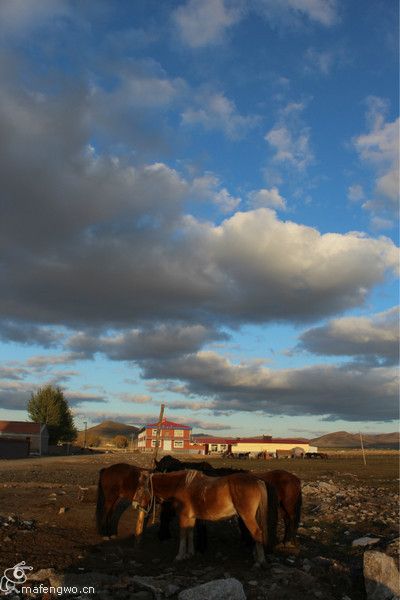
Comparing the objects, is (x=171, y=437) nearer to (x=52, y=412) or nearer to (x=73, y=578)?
(x=52, y=412)

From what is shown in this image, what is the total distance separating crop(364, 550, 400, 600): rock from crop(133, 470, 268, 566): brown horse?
1.86 meters

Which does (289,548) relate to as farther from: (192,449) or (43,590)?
(192,449)

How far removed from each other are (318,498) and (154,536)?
10507mm

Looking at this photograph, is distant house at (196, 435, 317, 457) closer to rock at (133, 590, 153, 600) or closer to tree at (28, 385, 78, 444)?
tree at (28, 385, 78, 444)

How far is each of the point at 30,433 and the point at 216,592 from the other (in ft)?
239

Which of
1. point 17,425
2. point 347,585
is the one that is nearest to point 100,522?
point 347,585

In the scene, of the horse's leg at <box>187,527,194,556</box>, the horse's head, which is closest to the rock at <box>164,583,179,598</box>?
the horse's leg at <box>187,527,194,556</box>

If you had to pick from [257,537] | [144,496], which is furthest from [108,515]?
[257,537]

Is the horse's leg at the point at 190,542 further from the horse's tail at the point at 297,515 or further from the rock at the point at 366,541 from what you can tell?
the rock at the point at 366,541

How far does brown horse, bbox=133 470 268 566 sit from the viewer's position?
361 inches

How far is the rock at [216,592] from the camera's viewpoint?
7.00 metres

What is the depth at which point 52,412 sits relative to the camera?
263 ft

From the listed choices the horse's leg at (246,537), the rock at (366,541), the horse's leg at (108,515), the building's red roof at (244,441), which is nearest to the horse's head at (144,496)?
the horse's leg at (108,515)

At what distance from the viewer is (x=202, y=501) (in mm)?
9508
